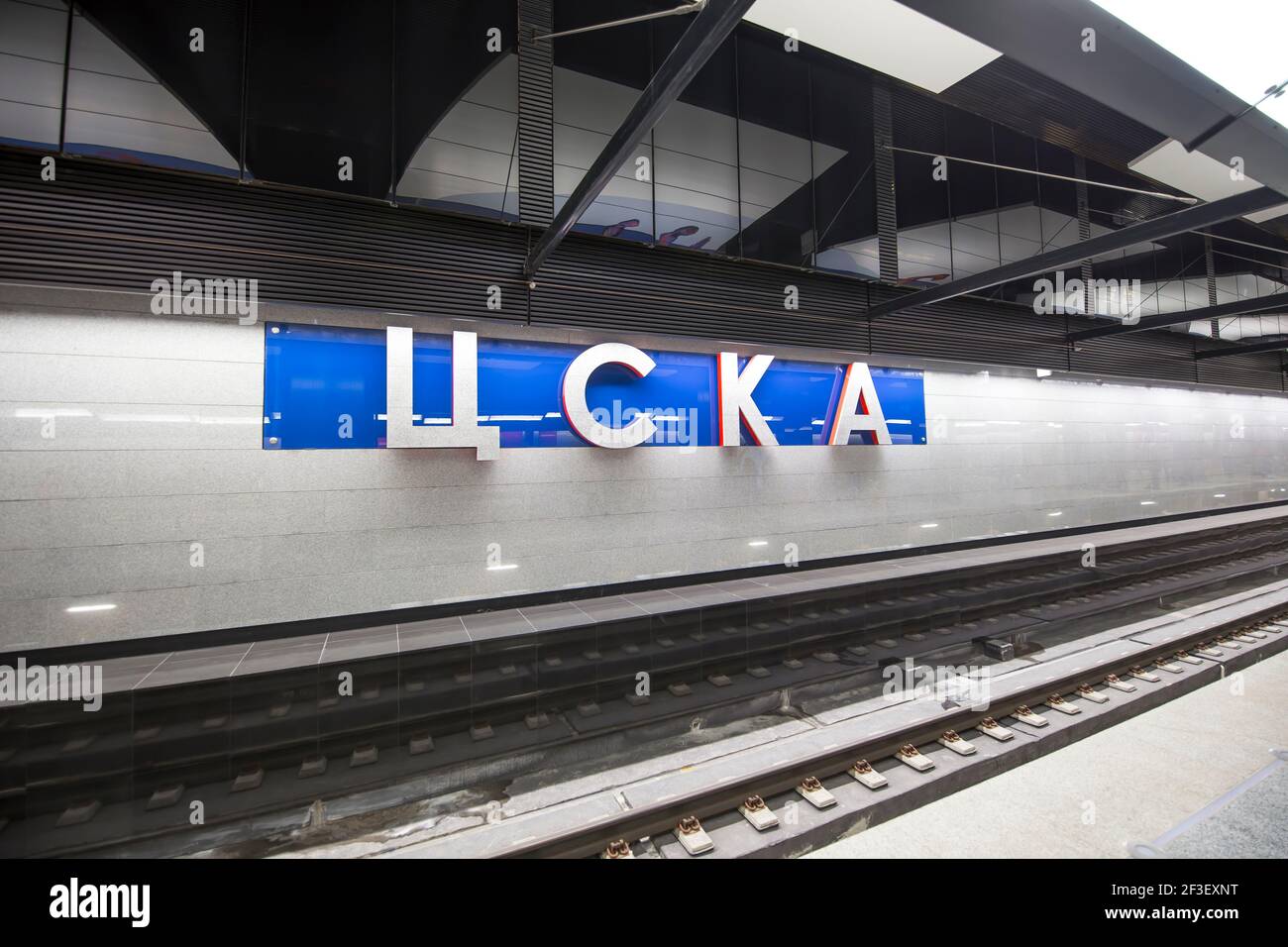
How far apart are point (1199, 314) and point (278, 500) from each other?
539 inches

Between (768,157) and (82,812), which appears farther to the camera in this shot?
(768,157)

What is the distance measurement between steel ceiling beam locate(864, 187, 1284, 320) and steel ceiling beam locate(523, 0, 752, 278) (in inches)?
182

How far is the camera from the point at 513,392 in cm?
609

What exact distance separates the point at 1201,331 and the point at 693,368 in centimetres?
1347

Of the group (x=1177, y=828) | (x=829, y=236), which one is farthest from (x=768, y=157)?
(x=1177, y=828)

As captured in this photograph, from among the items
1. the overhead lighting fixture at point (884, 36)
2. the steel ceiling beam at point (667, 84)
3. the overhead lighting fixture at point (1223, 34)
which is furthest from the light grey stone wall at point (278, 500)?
the overhead lighting fixture at point (1223, 34)

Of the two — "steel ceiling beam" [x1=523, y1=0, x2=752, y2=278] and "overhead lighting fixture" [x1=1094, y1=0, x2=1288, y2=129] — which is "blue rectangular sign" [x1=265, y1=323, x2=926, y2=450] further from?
"overhead lighting fixture" [x1=1094, y1=0, x2=1288, y2=129]

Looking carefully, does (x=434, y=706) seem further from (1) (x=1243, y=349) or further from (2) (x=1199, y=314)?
(1) (x=1243, y=349)

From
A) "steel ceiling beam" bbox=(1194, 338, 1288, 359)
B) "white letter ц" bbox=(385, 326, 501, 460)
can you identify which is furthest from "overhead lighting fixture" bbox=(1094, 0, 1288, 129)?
"steel ceiling beam" bbox=(1194, 338, 1288, 359)

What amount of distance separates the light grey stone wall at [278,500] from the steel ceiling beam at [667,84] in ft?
7.54

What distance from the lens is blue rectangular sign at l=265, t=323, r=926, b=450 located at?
5156 millimetres

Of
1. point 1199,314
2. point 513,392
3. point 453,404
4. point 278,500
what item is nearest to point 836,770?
point 453,404
